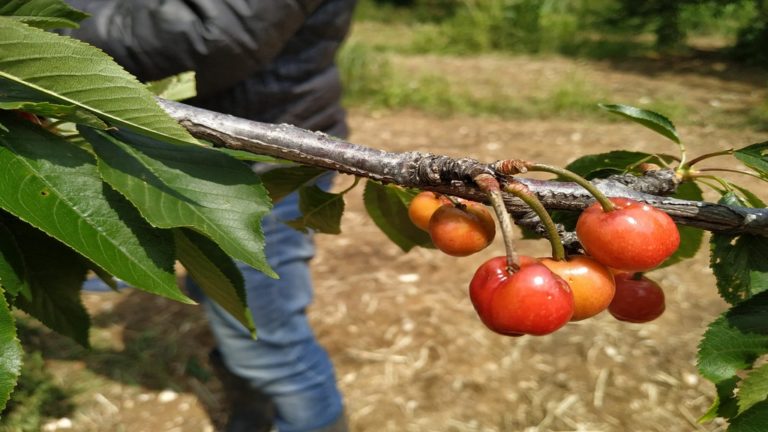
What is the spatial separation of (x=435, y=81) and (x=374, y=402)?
4375 millimetres

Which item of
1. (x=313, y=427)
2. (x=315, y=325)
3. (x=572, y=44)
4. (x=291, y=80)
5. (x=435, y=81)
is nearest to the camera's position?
(x=291, y=80)

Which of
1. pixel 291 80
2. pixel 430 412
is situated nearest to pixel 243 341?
pixel 291 80

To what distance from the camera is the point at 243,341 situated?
2006 millimetres

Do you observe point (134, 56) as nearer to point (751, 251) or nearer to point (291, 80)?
point (291, 80)

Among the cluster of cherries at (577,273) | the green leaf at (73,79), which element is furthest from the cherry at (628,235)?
the green leaf at (73,79)

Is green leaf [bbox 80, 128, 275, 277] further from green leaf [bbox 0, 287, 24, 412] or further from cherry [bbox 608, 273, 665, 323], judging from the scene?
cherry [bbox 608, 273, 665, 323]

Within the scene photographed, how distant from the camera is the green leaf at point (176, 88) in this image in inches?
40.6

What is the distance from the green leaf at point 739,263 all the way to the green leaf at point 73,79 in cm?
51

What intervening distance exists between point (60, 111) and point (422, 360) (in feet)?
7.87

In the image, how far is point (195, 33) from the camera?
1666 millimetres

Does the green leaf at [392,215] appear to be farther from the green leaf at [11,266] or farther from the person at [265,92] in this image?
the person at [265,92]

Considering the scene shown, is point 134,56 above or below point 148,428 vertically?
above

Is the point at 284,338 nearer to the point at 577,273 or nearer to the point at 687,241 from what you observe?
the point at 687,241

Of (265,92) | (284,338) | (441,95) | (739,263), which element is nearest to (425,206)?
(739,263)
